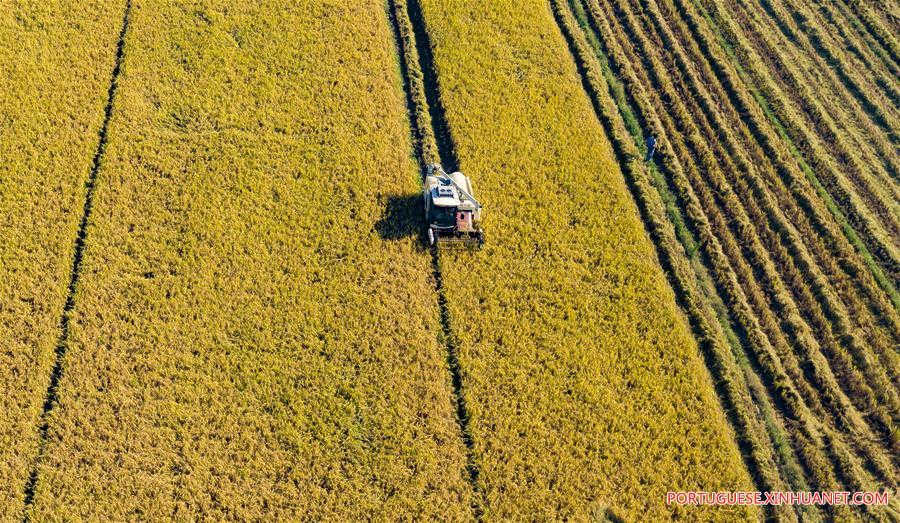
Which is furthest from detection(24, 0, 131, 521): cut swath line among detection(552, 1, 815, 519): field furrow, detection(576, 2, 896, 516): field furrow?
detection(576, 2, 896, 516): field furrow

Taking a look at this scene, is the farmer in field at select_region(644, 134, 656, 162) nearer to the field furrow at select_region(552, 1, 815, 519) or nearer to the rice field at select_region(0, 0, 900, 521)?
the field furrow at select_region(552, 1, 815, 519)

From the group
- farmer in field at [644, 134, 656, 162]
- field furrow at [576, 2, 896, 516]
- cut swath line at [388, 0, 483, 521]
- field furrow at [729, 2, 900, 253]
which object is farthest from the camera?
farmer in field at [644, 134, 656, 162]

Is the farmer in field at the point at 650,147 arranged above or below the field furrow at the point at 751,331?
above

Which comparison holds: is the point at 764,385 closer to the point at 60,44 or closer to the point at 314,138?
the point at 314,138

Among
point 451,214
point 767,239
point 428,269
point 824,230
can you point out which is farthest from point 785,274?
point 428,269

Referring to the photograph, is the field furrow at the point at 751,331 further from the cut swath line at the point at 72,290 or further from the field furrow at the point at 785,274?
the cut swath line at the point at 72,290

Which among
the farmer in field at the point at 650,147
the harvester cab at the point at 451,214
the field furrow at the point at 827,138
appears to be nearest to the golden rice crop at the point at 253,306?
the harvester cab at the point at 451,214
